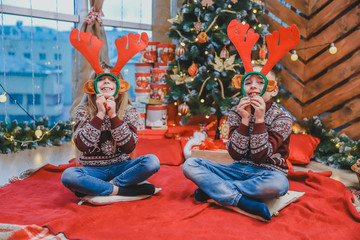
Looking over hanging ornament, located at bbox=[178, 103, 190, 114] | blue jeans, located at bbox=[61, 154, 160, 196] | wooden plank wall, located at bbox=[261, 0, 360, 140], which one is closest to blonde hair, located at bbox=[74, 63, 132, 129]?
blue jeans, located at bbox=[61, 154, 160, 196]

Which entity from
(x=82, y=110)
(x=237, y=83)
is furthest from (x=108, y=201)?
(x=237, y=83)

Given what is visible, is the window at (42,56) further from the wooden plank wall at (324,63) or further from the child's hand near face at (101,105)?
the wooden plank wall at (324,63)

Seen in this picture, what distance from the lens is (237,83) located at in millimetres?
1650

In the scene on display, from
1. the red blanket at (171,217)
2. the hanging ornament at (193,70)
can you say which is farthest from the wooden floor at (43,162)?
the hanging ornament at (193,70)

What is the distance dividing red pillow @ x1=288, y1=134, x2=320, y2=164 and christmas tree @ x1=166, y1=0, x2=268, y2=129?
596 mm

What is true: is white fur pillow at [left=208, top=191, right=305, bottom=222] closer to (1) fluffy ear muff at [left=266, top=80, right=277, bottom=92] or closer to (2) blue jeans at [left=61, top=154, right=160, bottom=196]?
(2) blue jeans at [left=61, top=154, right=160, bottom=196]

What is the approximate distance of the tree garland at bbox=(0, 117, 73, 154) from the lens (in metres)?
2.66

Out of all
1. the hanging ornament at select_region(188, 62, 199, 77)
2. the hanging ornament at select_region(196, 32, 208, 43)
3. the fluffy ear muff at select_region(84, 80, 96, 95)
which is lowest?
the fluffy ear muff at select_region(84, 80, 96, 95)

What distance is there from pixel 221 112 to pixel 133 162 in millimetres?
1251

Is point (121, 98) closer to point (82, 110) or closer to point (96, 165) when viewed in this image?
point (82, 110)

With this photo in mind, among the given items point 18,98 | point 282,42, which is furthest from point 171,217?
point 18,98

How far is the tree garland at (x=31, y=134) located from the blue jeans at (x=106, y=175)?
126 cm

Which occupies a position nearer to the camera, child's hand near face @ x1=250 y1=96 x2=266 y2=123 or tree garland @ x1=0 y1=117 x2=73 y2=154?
child's hand near face @ x1=250 y1=96 x2=266 y2=123

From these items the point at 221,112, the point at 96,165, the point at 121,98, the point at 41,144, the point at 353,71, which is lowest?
the point at 41,144
